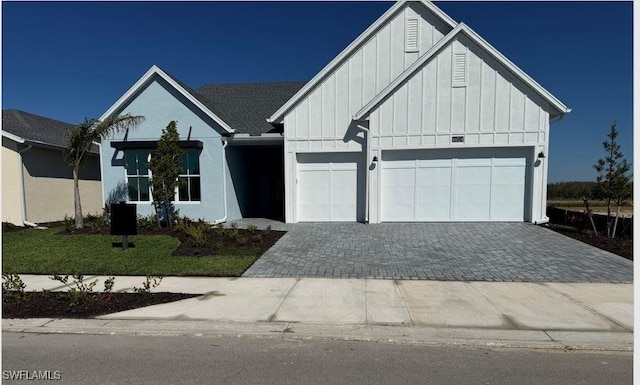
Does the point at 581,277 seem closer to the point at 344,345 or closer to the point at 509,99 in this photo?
the point at 344,345

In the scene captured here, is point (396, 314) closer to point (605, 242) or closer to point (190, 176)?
point (605, 242)

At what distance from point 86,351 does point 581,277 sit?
7.68m

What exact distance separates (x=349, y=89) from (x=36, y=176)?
41.3 feet

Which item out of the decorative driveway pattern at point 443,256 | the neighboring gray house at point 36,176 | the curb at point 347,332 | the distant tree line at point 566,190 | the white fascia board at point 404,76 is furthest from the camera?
the distant tree line at point 566,190

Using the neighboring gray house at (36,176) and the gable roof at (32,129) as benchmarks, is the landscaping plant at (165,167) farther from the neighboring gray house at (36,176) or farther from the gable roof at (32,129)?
the neighboring gray house at (36,176)

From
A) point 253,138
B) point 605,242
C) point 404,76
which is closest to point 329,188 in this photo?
point 253,138

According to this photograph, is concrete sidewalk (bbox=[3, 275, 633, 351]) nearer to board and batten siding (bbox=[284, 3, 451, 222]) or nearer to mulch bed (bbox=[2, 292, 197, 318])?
mulch bed (bbox=[2, 292, 197, 318])

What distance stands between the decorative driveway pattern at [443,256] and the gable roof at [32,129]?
10683mm

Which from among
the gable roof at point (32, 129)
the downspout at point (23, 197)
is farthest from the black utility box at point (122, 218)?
the downspout at point (23, 197)

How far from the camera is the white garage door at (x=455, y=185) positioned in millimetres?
11367

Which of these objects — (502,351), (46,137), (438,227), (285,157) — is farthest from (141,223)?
(502,351)

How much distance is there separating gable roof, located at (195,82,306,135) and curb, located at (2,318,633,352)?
9861mm

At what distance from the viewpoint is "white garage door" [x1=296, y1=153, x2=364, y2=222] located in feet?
39.7

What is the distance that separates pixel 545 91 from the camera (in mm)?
10641
